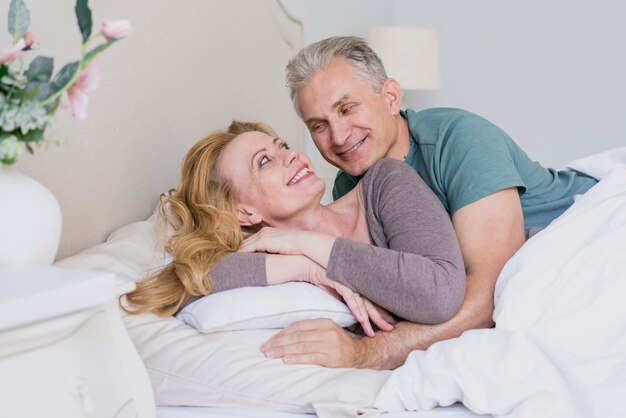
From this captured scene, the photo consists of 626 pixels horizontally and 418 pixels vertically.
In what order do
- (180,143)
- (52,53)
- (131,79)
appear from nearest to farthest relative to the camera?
(52,53)
(131,79)
(180,143)

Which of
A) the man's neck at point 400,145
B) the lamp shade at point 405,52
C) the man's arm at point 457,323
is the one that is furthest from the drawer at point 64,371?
the lamp shade at point 405,52

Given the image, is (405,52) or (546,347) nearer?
(546,347)

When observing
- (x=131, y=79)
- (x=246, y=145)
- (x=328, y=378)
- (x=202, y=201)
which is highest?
(x=131, y=79)

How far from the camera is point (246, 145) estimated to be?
1.81 m

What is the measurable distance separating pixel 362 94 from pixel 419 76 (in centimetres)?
185

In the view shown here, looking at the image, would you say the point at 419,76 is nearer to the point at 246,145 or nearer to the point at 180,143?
the point at 180,143

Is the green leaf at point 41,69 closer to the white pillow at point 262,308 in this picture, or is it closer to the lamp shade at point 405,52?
the white pillow at point 262,308

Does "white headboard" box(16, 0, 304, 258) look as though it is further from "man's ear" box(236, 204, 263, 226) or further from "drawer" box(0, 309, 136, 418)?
"drawer" box(0, 309, 136, 418)

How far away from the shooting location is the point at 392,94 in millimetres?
2094

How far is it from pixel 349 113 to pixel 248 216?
42 centimetres

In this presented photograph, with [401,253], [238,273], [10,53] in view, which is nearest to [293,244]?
[238,273]

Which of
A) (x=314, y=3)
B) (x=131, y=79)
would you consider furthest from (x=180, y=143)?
(x=314, y=3)

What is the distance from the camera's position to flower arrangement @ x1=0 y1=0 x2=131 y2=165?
0.91 metres

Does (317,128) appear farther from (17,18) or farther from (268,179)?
(17,18)
